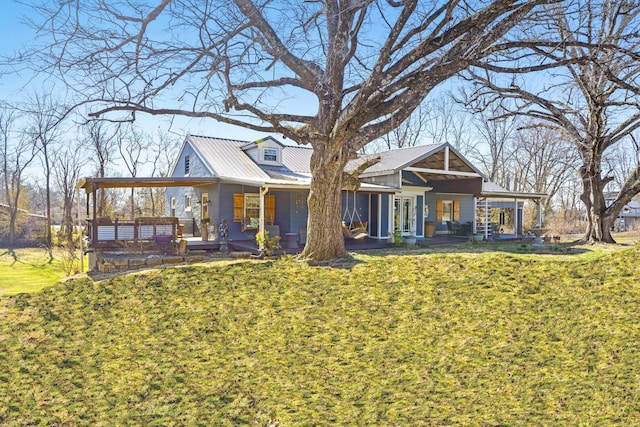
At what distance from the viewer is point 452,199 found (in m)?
20.7

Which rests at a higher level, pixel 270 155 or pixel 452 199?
pixel 270 155

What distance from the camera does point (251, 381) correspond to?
3645mm

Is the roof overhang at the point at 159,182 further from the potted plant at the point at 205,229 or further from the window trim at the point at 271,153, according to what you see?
the window trim at the point at 271,153

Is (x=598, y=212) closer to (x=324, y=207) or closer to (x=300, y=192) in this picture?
(x=300, y=192)

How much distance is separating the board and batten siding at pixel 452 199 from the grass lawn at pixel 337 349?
14.3m

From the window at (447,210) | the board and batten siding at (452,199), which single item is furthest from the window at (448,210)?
the board and batten siding at (452,199)

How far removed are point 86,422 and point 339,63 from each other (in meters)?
7.37

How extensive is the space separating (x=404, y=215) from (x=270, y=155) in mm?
→ 6644

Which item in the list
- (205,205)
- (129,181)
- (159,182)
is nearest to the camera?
(129,181)

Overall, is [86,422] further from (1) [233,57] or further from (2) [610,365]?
(1) [233,57]

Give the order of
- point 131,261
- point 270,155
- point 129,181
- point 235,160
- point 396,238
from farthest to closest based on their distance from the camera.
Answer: point 270,155 < point 235,160 < point 396,238 < point 129,181 < point 131,261

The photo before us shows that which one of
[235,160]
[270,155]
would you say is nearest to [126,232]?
[235,160]

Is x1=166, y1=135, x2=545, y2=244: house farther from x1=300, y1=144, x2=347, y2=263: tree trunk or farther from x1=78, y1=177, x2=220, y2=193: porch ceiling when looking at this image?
x1=300, y1=144, x2=347, y2=263: tree trunk

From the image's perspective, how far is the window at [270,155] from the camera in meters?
17.6
